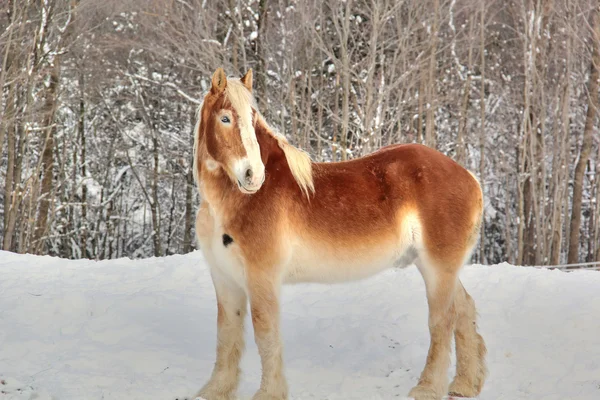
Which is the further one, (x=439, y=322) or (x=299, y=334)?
(x=299, y=334)

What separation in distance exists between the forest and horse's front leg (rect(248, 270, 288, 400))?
783cm

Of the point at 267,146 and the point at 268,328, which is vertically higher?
the point at 267,146

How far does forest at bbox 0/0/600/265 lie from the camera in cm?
1480

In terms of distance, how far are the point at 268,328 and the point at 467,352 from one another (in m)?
1.74

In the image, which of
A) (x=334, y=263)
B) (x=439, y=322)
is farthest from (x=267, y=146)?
(x=439, y=322)

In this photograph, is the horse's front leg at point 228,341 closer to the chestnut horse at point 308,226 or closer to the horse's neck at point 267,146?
the chestnut horse at point 308,226

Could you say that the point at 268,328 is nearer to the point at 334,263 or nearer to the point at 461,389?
the point at 334,263

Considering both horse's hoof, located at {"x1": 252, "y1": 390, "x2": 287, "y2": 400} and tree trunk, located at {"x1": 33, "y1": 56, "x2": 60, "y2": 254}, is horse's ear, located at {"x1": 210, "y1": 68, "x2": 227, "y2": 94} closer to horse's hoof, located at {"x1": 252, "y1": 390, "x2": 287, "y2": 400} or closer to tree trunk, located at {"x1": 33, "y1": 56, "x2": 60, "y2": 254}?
horse's hoof, located at {"x1": 252, "y1": 390, "x2": 287, "y2": 400}

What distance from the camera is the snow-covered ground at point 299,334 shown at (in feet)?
16.6

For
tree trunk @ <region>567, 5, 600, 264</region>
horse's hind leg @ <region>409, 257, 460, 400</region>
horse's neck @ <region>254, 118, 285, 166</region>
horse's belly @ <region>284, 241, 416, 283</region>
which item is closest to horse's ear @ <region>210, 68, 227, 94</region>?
horse's neck @ <region>254, 118, 285, 166</region>

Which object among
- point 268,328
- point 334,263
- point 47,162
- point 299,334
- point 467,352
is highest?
point 47,162

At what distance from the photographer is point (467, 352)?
499 cm

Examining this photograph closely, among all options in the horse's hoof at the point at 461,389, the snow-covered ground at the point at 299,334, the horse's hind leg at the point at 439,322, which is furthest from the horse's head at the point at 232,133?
the horse's hoof at the point at 461,389

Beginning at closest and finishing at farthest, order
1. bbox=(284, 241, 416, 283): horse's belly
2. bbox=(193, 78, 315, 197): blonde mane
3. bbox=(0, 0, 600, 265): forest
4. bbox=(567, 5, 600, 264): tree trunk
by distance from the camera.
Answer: bbox=(193, 78, 315, 197): blonde mane
bbox=(284, 241, 416, 283): horse's belly
bbox=(0, 0, 600, 265): forest
bbox=(567, 5, 600, 264): tree trunk
